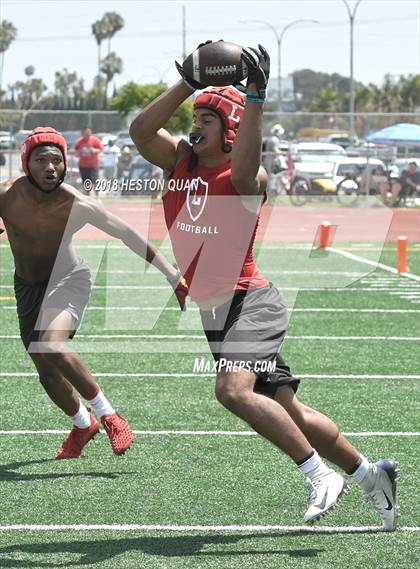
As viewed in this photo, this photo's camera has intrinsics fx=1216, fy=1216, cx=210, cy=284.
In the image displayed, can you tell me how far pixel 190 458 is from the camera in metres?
6.77

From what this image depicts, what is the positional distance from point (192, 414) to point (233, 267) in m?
2.69

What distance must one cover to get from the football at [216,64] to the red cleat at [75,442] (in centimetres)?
244

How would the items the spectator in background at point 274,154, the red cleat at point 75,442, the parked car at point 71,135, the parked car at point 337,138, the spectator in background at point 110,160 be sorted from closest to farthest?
the red cleat at point 75,442 < the spectator in background at point 110,160 < the spectator in background at point 274,154 < the parked car at point 71,135 < the parked car at point 337,138

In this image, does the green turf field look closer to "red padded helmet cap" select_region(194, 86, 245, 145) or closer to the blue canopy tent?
"red padded helmet cap" select_region(194, 86, 245, 145)

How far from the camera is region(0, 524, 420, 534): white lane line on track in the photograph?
17.7 feet

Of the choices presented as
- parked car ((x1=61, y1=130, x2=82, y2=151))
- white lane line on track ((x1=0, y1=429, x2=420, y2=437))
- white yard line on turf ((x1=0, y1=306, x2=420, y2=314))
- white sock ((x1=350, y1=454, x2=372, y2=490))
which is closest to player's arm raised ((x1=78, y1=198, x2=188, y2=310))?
white sock ((x1=350, y1=454, x2=372, y2=490))

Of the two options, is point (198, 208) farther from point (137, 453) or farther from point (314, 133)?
point (314, 133)

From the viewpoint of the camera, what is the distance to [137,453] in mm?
6918

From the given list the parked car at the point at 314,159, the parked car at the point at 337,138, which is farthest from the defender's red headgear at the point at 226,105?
the parked car at the point at 337,138

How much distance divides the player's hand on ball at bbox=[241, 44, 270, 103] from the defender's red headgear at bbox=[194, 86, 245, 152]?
0.31 metres

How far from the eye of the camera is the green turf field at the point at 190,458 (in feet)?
16.9

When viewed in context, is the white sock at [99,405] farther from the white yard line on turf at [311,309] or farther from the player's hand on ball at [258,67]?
the white yard line on turf at [311,309]

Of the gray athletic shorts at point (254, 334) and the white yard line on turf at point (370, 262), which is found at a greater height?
the gray athletic shorts at point (254, 334)

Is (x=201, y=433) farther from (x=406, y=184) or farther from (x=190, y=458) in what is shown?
(x=406, y=184)
